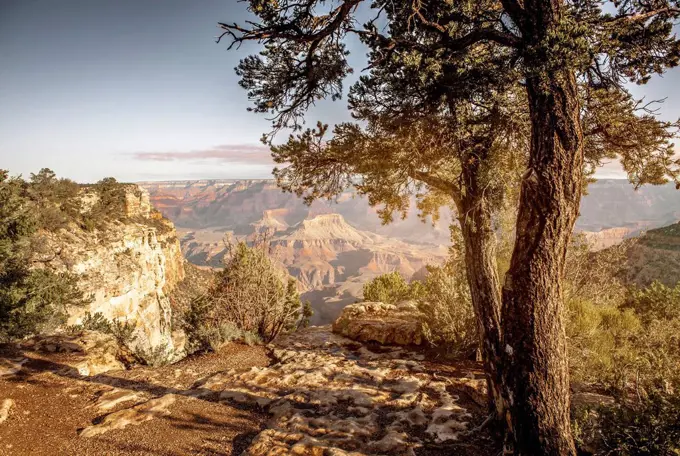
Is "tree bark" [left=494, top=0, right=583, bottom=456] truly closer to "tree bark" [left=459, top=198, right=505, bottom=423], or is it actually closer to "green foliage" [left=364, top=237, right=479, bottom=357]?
"tree bark" [left=459, top=198, right=505, bottom=423]

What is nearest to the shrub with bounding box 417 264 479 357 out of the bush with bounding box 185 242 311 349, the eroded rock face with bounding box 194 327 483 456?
the eroded rock face with bounding box 194 327 483 456

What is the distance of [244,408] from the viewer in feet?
16.4

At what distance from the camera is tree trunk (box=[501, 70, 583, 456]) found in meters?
3.25

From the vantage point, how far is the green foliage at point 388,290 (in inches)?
634

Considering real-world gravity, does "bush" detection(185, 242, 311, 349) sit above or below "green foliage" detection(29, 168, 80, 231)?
below

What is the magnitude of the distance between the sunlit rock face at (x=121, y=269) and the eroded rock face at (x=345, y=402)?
1275 centimetres

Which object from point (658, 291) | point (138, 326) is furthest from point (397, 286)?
point (138, 326)

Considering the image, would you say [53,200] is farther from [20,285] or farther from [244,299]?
[244,299]

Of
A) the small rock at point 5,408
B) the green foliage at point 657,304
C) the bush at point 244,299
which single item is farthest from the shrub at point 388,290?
the small rock at point 5,408

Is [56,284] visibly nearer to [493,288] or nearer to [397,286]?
[493,288]

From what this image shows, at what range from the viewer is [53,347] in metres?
6.64

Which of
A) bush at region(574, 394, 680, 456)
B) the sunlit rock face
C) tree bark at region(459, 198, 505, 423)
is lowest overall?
the sunlit rock face

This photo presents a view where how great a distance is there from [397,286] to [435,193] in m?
10.1

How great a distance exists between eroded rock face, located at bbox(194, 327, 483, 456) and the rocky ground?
19 millimetres
